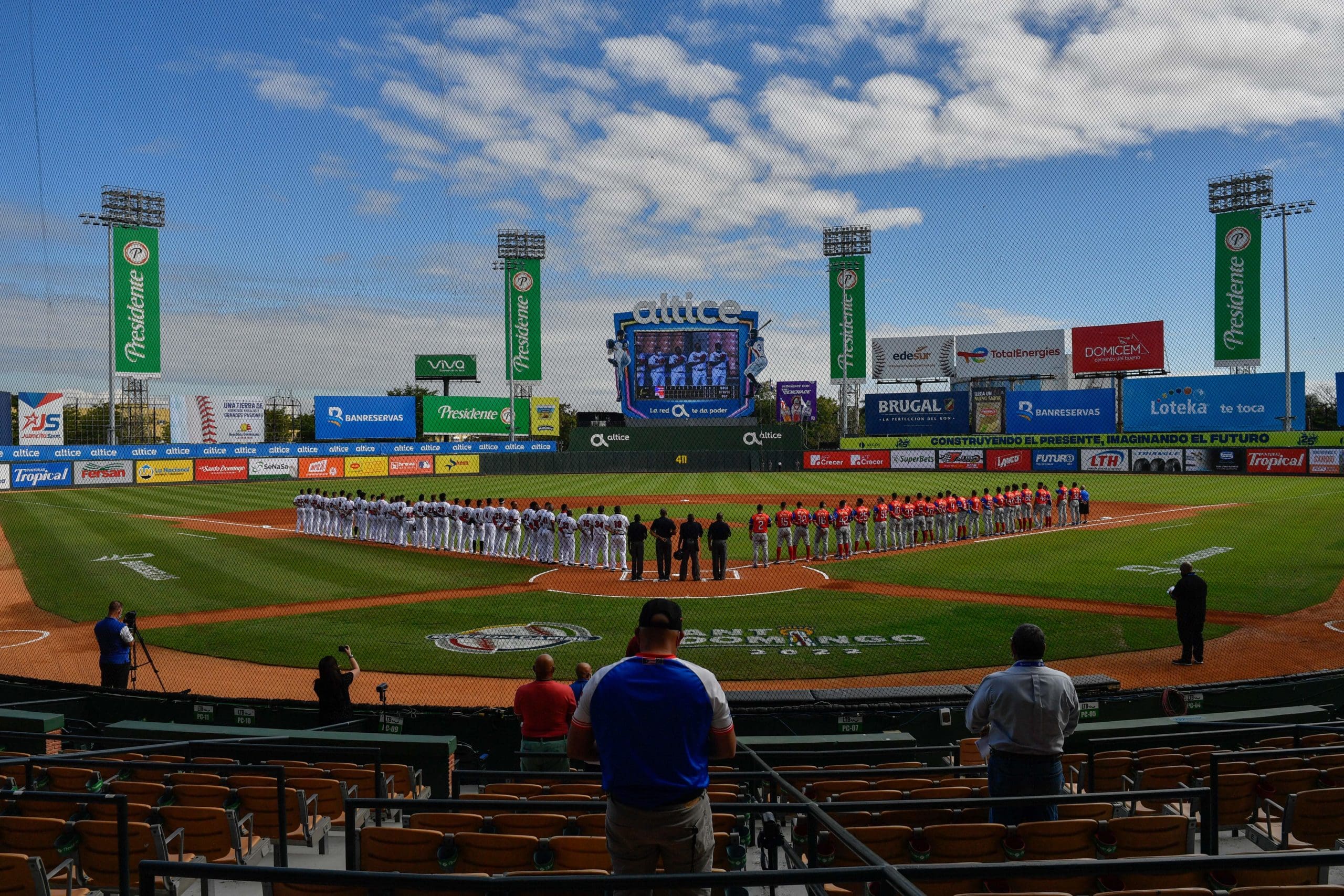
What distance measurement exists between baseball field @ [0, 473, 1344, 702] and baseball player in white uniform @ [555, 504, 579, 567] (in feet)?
3.05

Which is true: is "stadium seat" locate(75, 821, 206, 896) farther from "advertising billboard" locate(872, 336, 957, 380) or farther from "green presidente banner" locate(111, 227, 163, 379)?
"advertising billboard" locate(872, 336, 957, 380)

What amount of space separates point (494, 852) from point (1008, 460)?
204 ft

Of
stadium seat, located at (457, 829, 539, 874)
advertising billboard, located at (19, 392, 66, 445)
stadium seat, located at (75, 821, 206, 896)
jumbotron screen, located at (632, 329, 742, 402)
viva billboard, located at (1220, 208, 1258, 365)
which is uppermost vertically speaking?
viva billboard, located at (1220, 208, 1258, 365)

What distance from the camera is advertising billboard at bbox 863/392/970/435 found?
69.7m

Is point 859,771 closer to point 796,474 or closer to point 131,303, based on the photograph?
point 796,474

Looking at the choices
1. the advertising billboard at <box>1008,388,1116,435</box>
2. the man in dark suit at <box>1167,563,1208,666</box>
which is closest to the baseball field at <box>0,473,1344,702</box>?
the man in dark suit at <box>1167,563,1208,666</box>

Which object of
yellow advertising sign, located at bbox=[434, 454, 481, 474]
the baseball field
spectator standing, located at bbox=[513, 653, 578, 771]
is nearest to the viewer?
spectator standing, located at bbox=[513, 653, 578, 771]

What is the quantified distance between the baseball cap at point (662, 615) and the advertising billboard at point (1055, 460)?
61763 millimetres

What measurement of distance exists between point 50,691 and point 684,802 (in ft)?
32.3

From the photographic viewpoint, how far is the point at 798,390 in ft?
245

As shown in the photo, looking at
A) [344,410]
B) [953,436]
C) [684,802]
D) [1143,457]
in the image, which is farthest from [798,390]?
[684,802]

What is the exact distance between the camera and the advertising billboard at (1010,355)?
8388 centimetres

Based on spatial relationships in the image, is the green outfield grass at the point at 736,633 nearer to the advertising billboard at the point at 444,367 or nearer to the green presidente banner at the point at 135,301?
the green presidente banner at the point at 135,301

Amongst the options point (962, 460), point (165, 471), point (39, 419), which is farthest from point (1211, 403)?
point (39, 419)
